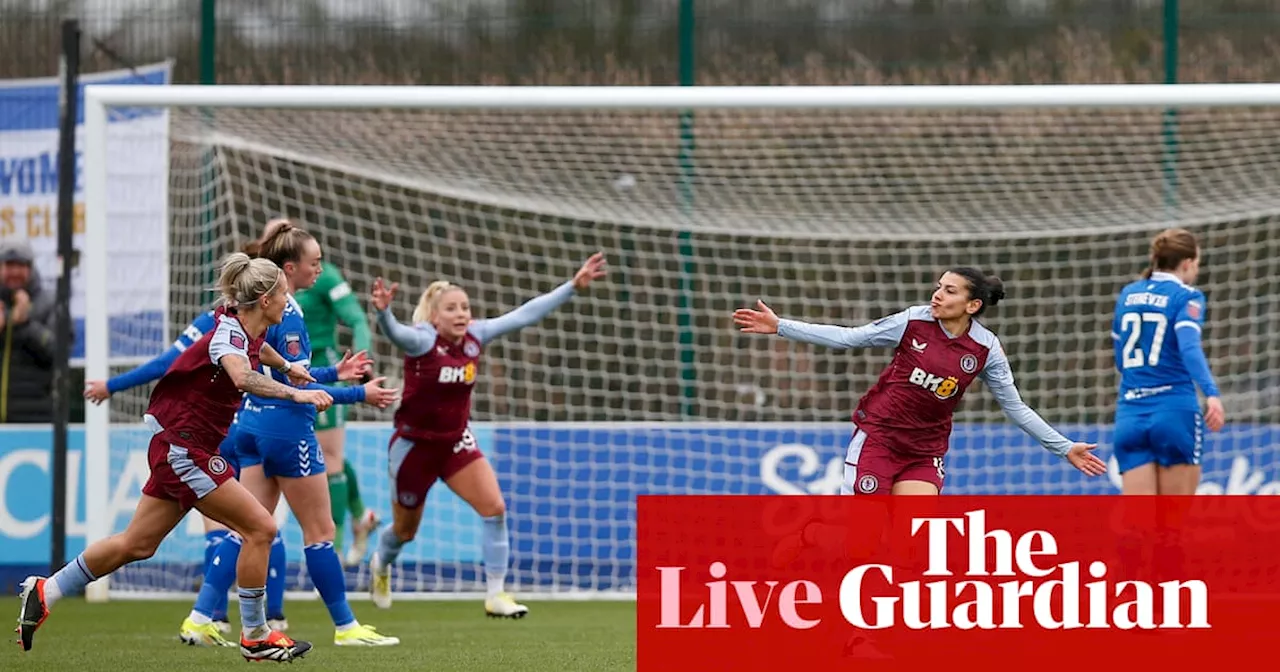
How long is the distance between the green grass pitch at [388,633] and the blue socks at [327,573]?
0.72ft

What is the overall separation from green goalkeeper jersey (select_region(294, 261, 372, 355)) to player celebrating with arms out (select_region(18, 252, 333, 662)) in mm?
2275

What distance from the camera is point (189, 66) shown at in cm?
1238

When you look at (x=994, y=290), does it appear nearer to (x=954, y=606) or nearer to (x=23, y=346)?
(x=954, y=606)

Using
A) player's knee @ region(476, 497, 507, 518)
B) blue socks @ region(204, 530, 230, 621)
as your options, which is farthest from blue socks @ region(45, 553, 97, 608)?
player's knee @ region(476, 497, 507, 518)

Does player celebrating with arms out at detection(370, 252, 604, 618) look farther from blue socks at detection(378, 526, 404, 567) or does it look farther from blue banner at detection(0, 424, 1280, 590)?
blue banner at detection(0, 424, 1280, 590)

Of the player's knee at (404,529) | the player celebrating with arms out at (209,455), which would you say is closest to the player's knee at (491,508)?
the player's knee at (404,529)

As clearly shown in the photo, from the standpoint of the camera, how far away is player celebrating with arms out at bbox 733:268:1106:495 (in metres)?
7.06

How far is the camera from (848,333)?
7.09 meters

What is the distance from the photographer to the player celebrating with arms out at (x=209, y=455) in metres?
6.66

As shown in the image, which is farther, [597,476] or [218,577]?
[597,476]

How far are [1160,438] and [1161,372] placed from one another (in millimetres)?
345

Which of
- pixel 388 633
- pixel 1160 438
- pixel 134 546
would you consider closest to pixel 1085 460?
pixel 1160 438

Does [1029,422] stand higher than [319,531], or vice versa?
[1029,422]

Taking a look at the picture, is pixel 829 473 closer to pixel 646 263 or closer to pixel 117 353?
pixel 646 263
